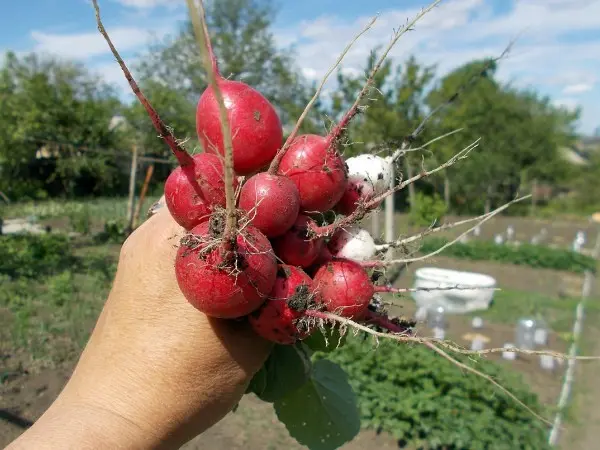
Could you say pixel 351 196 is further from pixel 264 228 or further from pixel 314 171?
pixel 264 228

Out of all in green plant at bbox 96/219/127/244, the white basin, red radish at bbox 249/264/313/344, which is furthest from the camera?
green plant at bbox 96/219/127/244

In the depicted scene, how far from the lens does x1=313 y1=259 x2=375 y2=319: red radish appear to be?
53.9 inches

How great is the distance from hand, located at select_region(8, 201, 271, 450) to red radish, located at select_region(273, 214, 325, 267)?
0.74 ft

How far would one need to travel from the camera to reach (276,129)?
4.56 feet

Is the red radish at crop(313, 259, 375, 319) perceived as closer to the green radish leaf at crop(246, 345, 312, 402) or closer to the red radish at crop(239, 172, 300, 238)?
the red radish at crop(239, 172, 300, 238)

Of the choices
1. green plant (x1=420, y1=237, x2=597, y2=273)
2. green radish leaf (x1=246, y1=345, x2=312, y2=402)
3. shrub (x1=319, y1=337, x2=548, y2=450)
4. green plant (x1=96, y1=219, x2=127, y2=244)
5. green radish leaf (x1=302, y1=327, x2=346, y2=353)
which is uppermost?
green radish leaf (x1=302, y1=327, x2=346, y2=353)

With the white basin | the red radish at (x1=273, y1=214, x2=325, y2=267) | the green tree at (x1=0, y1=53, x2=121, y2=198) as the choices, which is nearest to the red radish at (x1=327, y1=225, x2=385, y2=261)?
the red radish at (x1=273, y1=214, x2=325, y2=267)

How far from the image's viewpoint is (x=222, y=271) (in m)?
1.16

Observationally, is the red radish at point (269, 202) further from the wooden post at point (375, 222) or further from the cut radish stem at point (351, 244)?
the wooden post at point (375, 222)

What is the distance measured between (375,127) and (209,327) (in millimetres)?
11283

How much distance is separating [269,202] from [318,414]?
4.43 feet

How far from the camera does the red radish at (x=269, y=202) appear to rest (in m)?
1.23

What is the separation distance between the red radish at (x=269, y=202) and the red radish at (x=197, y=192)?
69 millimetres

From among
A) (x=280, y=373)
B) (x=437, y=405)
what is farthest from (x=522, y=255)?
(x=280, y=373)
